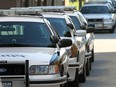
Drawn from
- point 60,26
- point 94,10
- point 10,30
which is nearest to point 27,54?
point 10,30

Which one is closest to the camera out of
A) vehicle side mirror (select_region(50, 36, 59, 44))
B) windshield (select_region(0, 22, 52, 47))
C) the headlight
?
the headlight

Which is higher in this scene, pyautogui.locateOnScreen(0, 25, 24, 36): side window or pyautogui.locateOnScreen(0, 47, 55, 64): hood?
pyautogui.locateOnScreen(0, 25, 24, 36): side window

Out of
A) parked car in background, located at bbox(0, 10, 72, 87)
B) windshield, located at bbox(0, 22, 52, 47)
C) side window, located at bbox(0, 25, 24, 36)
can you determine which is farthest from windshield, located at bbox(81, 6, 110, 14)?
side window, located at bbox(0, 25, 24, 36)

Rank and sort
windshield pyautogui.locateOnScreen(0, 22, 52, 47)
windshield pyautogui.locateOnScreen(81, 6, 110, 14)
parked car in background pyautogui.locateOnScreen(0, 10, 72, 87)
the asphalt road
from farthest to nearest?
windshield pyautogui.locateOnScreen(81, 6, 110, 14) < the asphalt road < windshield pyautogui.locateOnScreen(0, 22, 52, 47) < parked car in background pyautogui.locateOnScreen(0, 10, 72, 87)

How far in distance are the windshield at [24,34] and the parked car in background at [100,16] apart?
22.9 metres

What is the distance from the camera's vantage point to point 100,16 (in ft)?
109

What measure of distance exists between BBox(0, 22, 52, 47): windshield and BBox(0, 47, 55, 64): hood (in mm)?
311

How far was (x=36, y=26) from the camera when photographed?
9906 millimetres

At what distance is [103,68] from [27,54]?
7.97 m

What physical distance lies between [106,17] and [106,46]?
28.9 ft

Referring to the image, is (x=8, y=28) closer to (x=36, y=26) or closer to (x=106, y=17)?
(x=36, y=26)

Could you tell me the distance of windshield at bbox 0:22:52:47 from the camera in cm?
941

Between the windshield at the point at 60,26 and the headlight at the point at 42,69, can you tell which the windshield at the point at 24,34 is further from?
the windshield at the point at 60,26

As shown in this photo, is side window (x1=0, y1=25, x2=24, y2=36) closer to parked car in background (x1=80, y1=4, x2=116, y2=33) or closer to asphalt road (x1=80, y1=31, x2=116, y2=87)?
asphalt road (x1=80, y1=31, x2=116, y2=87)
